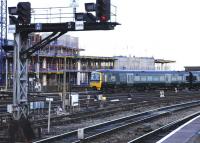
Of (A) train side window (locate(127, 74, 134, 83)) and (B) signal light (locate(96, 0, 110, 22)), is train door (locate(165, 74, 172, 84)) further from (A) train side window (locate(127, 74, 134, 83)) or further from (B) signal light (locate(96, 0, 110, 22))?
(B) signal light (locate(96, 0, 110, 22))

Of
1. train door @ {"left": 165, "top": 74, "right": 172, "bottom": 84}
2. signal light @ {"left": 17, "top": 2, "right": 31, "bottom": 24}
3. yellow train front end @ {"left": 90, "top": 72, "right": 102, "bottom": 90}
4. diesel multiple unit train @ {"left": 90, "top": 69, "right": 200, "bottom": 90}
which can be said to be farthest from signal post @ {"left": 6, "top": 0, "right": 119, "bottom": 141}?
train door @ {"left": 165, "top": 74, "right": 172, "bottom": 84}

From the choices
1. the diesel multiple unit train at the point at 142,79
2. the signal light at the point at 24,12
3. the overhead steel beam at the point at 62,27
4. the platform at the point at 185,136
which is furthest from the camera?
the diesel multiple unit train at the point at 142,79

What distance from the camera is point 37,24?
1852cm

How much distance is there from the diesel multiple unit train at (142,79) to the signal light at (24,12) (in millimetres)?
41232

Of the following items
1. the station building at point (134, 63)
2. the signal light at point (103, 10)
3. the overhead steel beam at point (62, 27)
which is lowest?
the overhead steel beam at point (62, 27)

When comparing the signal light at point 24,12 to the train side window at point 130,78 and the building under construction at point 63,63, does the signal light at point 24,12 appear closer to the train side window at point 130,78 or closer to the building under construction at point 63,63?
the train side window at point 130,78

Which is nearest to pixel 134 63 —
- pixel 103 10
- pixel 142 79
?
pixel 142 79

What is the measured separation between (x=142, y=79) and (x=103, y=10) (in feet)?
157

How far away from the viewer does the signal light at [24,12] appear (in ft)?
59.4

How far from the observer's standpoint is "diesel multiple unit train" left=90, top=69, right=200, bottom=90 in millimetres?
60031

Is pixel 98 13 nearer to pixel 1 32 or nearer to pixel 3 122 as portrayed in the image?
pixel 3 122

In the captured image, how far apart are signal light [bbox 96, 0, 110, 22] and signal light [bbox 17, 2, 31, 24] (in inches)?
115

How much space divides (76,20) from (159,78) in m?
50.5

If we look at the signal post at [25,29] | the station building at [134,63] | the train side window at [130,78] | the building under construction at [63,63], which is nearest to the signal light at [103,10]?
the signal post at [25,29]
